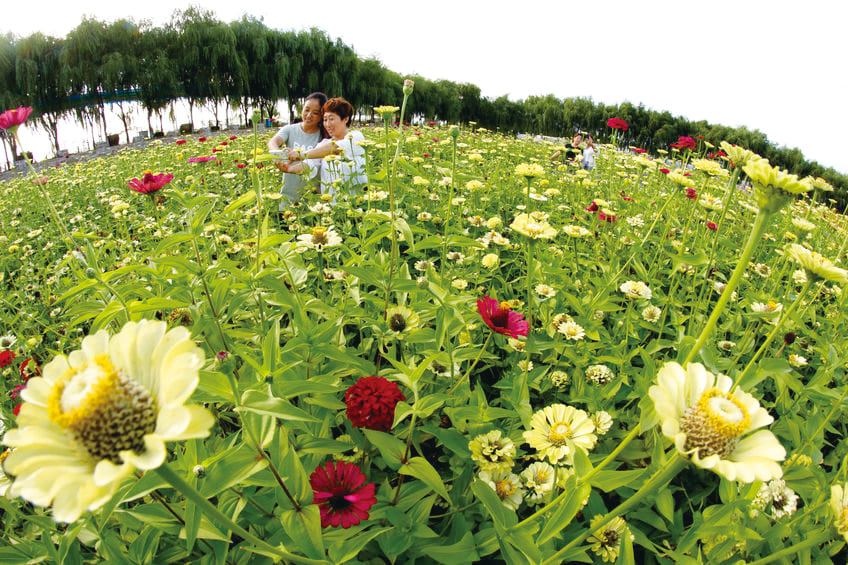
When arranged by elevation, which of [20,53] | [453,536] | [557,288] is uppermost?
[20,53]

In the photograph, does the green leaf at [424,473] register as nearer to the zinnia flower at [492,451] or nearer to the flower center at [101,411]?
the zinnia flower at [492,451]

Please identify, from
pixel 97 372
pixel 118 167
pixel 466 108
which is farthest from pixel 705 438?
pixel 466 108

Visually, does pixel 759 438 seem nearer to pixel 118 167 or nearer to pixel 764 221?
pixel 764 221

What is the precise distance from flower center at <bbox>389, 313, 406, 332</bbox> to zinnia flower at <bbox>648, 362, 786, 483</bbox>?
2.72 feet

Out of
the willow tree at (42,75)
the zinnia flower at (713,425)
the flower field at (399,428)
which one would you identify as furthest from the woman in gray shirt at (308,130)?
the willow tree at (42,75)

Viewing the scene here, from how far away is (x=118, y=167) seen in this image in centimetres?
593

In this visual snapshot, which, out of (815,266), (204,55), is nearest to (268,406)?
(815,266)

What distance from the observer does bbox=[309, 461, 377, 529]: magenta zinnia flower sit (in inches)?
31.0

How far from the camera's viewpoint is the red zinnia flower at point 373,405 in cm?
88

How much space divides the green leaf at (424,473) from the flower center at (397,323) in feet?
1.55

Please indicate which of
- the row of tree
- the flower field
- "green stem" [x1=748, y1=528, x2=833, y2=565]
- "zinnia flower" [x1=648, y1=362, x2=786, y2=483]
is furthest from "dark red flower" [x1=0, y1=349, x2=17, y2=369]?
the row of tree

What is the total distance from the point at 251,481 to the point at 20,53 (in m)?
30.2

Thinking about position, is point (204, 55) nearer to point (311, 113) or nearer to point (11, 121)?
point (311, 113)

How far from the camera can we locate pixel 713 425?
555 mm
